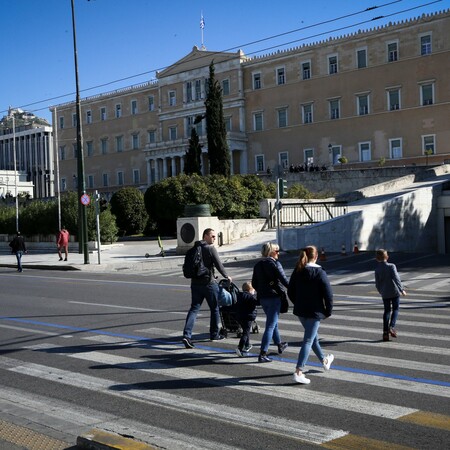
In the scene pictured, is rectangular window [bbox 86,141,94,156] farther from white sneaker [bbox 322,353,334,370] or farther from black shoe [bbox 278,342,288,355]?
white sneaker [bbox 322,353,334,370]

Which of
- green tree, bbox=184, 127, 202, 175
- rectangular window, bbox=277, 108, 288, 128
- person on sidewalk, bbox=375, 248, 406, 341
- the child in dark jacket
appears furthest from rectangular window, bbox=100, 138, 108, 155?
the child in dark jacket

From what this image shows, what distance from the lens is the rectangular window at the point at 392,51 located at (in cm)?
6394

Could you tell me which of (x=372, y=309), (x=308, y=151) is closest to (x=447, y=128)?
(x=308, y=151)

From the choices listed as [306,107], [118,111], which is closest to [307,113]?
[306,107]

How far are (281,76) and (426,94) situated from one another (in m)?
17.1

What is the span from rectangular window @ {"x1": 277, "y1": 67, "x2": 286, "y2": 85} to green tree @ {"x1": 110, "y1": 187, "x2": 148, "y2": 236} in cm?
3120

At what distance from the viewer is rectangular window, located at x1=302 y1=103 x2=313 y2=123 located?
70750mm

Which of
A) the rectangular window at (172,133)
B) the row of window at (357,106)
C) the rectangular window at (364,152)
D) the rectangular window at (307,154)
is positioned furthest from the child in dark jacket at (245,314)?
the rectangular window at (172,133)

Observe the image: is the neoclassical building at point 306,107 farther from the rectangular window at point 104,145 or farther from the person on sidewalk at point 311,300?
the person on sidewalk at point 311,300

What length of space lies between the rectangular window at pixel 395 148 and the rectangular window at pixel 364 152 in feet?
7.68

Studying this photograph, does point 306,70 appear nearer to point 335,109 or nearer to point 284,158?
point 335,109

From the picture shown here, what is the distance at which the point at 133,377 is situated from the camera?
8.59 m

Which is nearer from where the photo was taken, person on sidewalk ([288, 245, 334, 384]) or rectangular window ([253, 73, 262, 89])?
person on sidewalk ([288, 245, 334, 384])

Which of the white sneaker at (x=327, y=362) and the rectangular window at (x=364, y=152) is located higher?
the rectangular window at (x=364, y=152)
